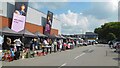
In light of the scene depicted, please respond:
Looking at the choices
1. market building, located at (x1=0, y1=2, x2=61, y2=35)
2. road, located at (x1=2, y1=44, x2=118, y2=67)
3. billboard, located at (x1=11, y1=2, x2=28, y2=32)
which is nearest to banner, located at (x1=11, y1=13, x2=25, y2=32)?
billboard, located at (x1=11, y1=2, x2=28, y2=32)

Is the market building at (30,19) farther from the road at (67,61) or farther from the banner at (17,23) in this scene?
the road at (67,61)

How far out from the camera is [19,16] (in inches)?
1475

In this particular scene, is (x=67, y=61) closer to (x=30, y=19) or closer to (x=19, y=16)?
(x=19, y=16)

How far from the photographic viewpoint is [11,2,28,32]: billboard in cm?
3672

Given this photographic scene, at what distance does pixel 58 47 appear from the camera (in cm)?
3984

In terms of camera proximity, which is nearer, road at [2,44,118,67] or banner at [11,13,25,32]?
road at [2,44,118,67]

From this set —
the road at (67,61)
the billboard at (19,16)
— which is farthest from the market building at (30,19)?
the road at (67,61)

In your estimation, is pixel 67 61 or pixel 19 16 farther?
pixel 19 16

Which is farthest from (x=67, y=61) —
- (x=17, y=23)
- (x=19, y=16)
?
(x=19, y=16)

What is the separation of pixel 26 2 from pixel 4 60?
18126mm

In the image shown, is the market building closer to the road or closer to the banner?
the banner

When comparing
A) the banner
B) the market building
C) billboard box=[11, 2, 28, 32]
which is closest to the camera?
the market building

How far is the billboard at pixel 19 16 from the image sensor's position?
36719 mm

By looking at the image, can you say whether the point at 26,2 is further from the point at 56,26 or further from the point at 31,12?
the point at 56,26
